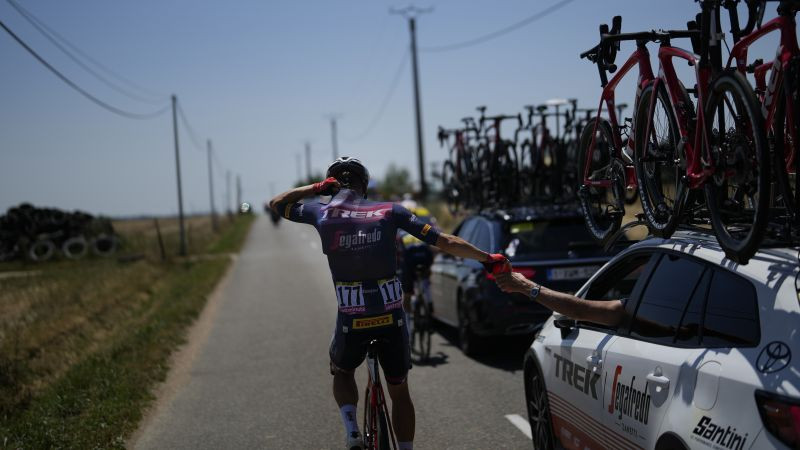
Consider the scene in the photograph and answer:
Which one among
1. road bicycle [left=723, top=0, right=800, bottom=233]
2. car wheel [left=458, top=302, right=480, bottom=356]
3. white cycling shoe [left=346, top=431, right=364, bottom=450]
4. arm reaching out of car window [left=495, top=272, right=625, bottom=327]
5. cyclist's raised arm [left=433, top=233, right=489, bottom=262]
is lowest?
car wheel [left=458, top=302, right=480, bottom=356]

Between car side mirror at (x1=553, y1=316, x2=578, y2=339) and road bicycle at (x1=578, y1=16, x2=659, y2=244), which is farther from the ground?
road bicycle at (x1=578, y1=16, x2=659, y2=244)

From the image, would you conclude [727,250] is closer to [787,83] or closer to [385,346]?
[787,83]

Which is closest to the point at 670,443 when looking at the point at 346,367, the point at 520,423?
the point at 346,367

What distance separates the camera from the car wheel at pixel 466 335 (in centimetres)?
984

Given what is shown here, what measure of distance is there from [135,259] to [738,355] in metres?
31.6

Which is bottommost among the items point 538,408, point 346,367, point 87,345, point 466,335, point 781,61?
point 87,345

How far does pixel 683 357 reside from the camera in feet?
12.0

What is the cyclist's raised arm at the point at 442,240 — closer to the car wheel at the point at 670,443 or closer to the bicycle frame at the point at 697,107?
the bicycle frame at the point at 697,107

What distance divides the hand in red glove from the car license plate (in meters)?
4.58

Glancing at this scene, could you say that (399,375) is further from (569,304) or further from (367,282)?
(569,304)

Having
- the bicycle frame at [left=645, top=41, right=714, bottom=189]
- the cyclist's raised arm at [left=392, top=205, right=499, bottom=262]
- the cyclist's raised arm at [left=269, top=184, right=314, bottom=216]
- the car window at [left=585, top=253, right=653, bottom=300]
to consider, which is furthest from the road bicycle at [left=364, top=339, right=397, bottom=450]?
the bicycle frame at [left=645, top=41, right=714, bottom=189]

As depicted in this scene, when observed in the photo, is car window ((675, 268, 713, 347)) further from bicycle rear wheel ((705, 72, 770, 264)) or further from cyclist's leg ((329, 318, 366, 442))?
cyclist's leg ((329, 318, 366, 442))

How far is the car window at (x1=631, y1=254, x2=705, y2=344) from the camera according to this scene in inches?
155

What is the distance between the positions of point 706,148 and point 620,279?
41.9 inches
